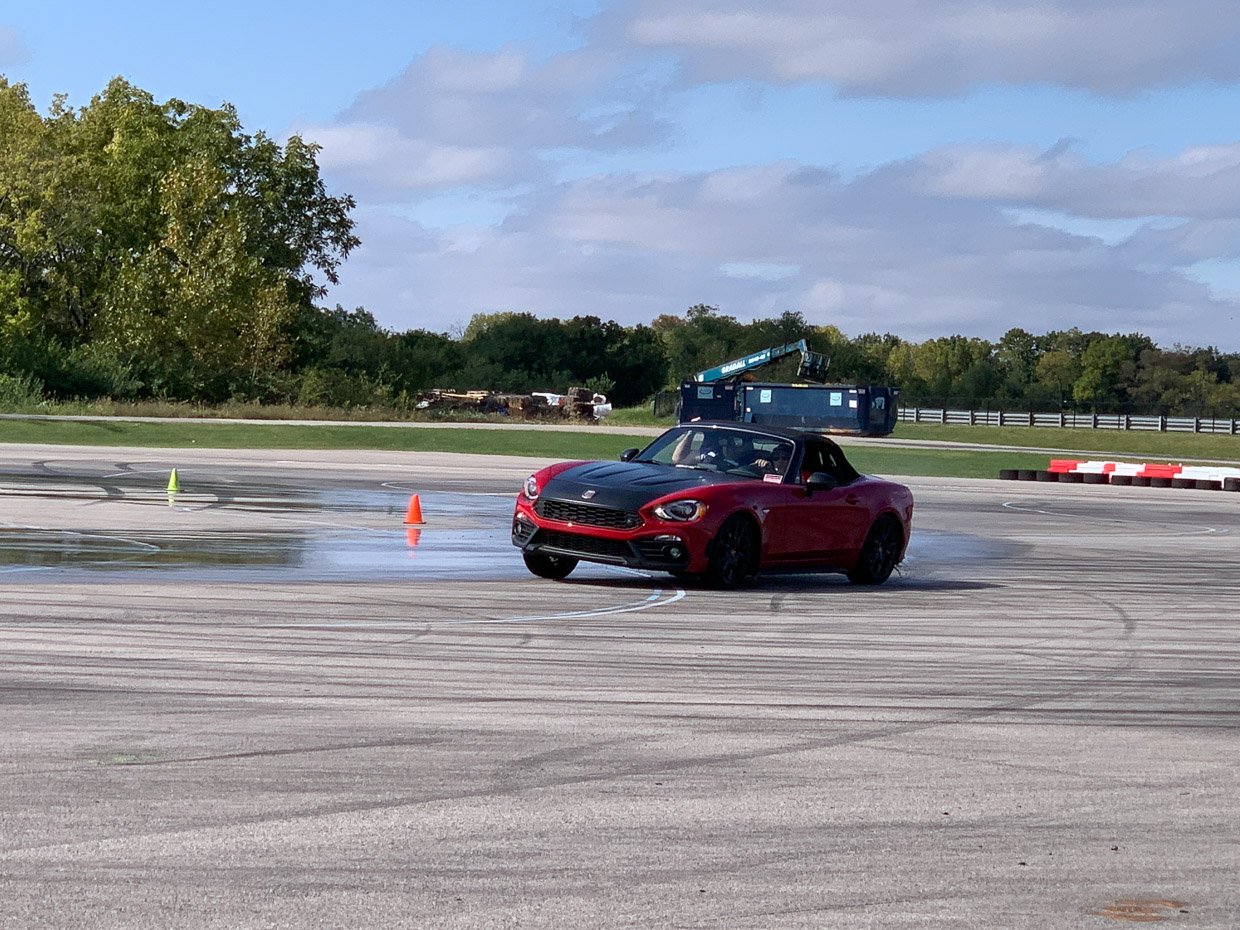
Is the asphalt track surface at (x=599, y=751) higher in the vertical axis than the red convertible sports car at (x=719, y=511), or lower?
lower

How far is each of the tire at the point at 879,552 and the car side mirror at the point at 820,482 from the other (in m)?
0.76

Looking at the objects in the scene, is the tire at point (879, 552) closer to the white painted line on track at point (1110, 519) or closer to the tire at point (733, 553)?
the tire at point (733, 553)

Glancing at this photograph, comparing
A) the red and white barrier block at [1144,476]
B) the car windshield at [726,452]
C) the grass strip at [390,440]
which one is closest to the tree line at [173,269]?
the grass strip at [390,440]

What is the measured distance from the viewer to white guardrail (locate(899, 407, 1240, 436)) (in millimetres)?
88562

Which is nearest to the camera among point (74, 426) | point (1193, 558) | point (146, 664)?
point (146, 664)

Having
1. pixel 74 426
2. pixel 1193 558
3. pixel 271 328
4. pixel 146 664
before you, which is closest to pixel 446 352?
pixel 271 328

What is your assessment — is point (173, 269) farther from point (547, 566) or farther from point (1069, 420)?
point (547, 566)

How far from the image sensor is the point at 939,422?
311ft

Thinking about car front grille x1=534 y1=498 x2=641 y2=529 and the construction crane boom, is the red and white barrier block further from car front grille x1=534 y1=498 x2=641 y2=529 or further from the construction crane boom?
car front grille x1=534 y1=498 x2=641 y2=529

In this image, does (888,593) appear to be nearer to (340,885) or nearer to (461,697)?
(461,697)

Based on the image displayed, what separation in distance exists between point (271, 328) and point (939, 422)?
3971 cm

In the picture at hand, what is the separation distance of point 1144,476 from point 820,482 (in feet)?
90.1

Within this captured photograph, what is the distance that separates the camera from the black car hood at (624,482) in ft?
50.4

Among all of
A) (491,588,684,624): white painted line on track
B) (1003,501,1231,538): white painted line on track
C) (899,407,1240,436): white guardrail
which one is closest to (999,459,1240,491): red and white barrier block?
(1003,501,1231,538): white painted line on track
